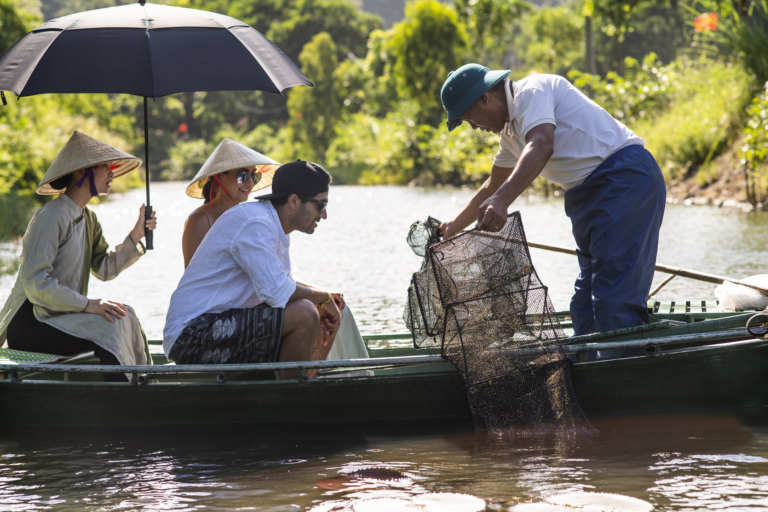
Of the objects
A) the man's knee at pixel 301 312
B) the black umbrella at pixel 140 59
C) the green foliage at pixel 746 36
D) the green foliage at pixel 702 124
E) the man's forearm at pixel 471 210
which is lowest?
the man's knee at pixel 301 312

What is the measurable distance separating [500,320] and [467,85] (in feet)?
3.75

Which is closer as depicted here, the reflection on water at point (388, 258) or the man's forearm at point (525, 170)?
the man's forearm at point (525, 170)

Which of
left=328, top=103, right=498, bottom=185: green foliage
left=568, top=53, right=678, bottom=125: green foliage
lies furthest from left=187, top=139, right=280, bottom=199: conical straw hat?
left=328, top=103, right=498, bottom=185: green foliage

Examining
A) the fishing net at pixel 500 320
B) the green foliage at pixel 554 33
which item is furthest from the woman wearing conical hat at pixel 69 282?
the green foliage at pixel 554 33

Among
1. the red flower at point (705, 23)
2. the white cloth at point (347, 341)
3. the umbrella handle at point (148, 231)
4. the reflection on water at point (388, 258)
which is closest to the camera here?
the white cloth at point (347, 341)

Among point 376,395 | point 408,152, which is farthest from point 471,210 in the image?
point 408,152

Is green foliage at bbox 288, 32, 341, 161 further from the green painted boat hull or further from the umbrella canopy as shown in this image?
the green painted boat hull

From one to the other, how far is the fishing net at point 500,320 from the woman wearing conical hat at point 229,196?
2.64 ft

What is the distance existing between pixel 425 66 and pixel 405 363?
3338cm

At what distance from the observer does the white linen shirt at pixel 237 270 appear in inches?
153

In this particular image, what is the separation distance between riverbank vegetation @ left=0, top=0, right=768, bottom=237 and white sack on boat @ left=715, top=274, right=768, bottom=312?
423cm

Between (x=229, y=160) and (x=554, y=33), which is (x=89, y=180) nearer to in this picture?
(x=229, y=160)

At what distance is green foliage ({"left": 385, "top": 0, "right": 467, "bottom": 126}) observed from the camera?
3556cm

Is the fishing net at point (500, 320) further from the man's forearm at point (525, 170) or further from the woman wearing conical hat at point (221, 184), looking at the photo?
the woman wearing conical hat at point (221, 184)
